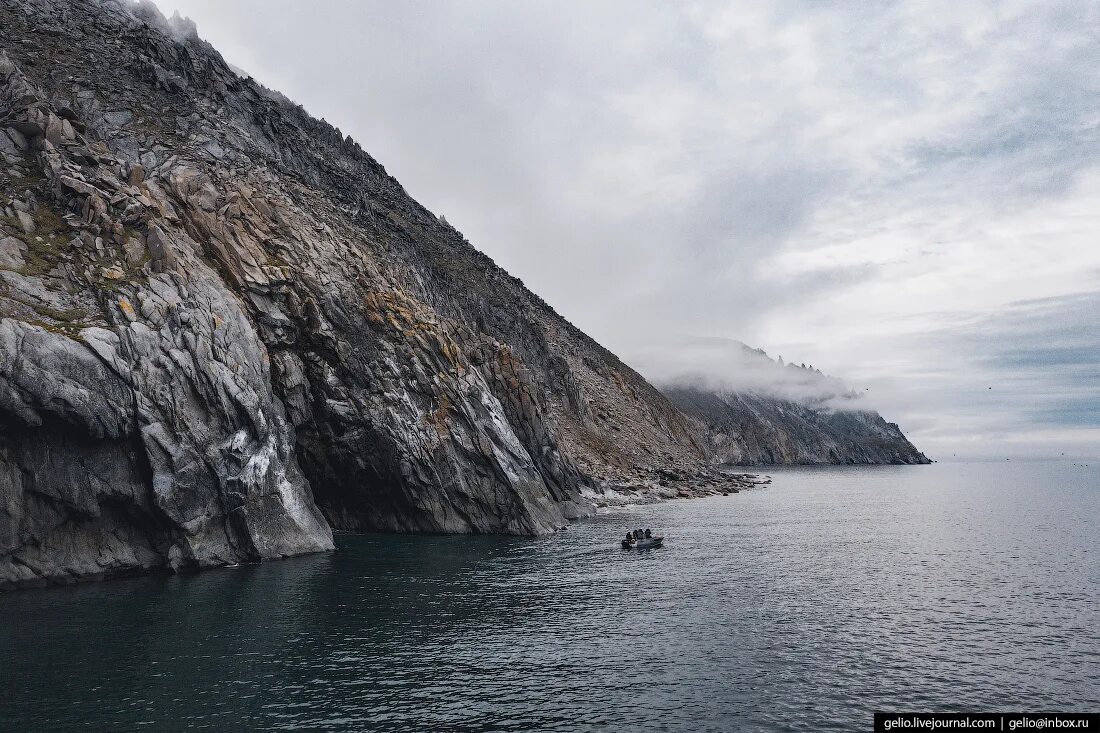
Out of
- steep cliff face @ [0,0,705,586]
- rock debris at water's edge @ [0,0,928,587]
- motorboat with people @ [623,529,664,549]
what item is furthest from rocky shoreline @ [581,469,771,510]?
motorboat with people @ [623,529,664,549]

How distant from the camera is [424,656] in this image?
1362 inches

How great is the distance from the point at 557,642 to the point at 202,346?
43.4 meters

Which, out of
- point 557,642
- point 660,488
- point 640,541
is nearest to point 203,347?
point 557,642

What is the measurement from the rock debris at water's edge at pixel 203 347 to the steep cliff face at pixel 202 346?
233 millimetres

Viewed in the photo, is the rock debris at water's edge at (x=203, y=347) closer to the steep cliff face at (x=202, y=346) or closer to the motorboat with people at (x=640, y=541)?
the steep cliff face at (x=202, y=346)

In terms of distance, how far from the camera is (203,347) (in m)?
58.6

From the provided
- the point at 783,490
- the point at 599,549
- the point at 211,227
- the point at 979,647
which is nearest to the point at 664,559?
the point at 599,549

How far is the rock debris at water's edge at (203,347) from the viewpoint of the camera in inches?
1902

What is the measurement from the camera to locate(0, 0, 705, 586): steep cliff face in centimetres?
4831

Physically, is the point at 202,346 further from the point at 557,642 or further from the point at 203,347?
the point at 557,642

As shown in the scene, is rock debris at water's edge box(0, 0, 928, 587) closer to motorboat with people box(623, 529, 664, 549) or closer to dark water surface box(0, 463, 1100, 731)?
dark water surface box(0, 463, 1100, 731)

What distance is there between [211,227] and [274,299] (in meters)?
11.3

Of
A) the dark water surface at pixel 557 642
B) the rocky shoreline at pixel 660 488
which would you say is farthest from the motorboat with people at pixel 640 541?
the rocky shoreline at pixel 660 488

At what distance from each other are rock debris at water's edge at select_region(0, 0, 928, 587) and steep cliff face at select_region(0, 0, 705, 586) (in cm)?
23
